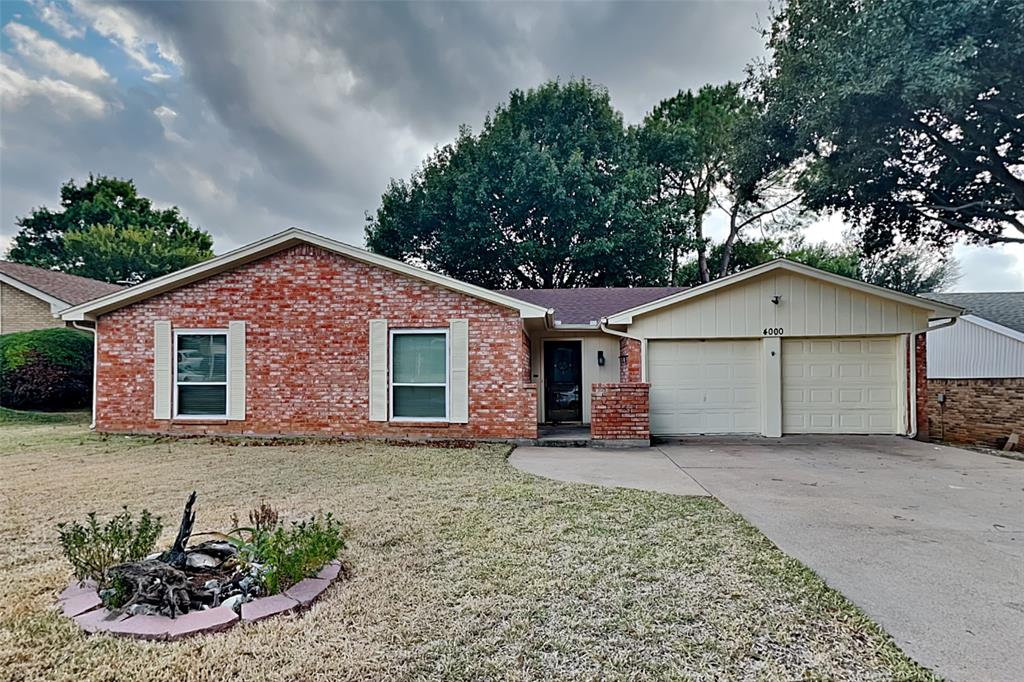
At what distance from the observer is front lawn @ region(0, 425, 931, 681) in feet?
7.87

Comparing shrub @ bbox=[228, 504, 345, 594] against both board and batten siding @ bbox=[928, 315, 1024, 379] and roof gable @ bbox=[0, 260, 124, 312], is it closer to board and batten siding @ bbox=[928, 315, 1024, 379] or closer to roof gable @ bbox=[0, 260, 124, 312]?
board and batten siding @ bbox=[928, 315, 1024, 379]

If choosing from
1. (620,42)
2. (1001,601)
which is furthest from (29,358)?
(1001,601)

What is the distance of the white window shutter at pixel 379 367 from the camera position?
980 centimetres

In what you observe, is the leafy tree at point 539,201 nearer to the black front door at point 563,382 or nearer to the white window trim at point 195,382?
the black front door at point 563,382

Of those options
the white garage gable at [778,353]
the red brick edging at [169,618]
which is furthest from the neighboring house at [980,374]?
the red brick edging at [169,618]

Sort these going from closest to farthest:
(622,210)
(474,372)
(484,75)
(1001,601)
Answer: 1. (1001,601)
2. (474,372)
3. (484,75)
4. (622,210)

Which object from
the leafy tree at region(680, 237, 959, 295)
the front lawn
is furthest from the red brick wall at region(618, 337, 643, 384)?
the leafy tree at region(680, 237, 959, 295)

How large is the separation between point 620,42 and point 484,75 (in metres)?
4.75

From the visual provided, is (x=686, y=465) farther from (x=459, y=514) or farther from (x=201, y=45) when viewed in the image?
(x=201, y=45)

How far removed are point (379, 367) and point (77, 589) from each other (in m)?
6.81

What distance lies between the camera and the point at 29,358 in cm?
1410

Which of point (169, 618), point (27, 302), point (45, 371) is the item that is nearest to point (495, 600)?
point (169, 618)

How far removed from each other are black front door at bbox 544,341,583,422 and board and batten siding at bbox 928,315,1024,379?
10.5 metres

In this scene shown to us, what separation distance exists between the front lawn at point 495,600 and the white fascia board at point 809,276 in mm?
5124
